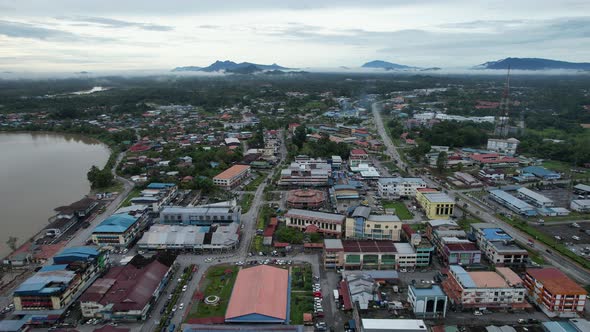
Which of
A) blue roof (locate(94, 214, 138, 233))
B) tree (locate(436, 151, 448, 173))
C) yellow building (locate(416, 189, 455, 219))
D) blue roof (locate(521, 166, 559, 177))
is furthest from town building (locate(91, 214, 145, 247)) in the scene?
blue roof (locate(521, 166, 559, 177))

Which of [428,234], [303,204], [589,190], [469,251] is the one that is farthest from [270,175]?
[589,190]

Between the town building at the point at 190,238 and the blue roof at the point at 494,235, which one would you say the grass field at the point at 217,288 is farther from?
the blue roof at the point at 494,235

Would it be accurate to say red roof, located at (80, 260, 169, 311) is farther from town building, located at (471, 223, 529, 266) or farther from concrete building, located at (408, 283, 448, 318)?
town building, located at (471, 223, 529, 266)

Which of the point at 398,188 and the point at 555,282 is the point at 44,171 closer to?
the point at 398,188

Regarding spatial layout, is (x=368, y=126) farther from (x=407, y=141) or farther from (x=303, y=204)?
(x=303, y=204)

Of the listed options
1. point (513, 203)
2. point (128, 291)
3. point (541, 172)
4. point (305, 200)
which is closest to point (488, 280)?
point (513, 203)

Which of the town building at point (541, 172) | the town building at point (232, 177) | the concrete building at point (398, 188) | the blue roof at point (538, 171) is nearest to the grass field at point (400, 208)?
the concrete building at point (398, 188)
